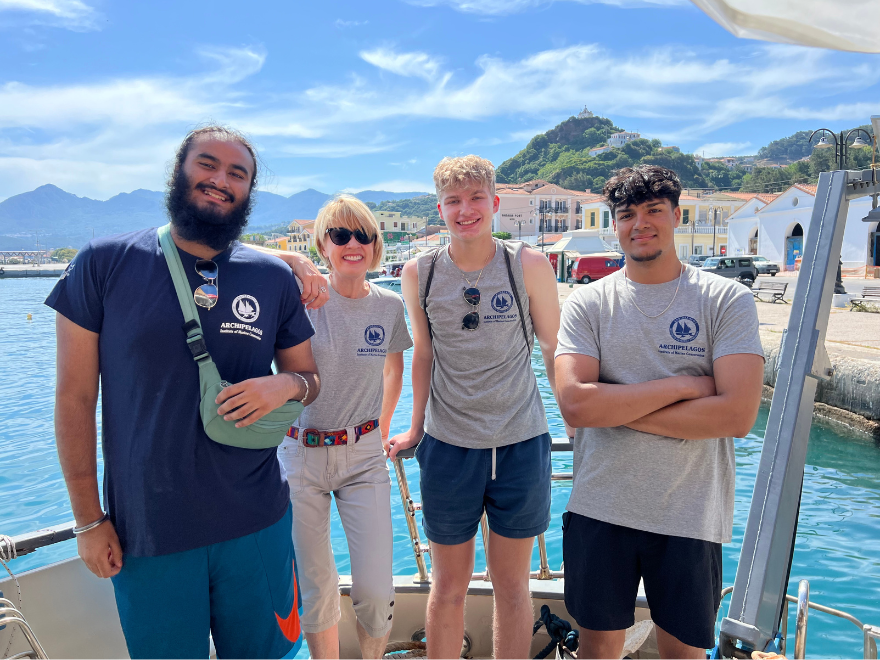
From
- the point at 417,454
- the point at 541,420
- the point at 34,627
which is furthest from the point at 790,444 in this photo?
the point at 34,627

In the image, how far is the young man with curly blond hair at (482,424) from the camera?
2.36 m

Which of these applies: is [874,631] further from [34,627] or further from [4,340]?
[4,340]

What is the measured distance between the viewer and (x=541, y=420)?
96.7 inches

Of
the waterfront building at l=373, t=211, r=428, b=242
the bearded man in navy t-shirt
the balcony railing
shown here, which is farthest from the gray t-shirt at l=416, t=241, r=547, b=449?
the waterfront building at l=373, t=211, r=428, b=242

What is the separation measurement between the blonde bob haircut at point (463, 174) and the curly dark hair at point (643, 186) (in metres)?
0.54

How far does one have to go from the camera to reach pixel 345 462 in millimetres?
2473

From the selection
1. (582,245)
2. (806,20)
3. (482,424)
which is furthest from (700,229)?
(806,20)

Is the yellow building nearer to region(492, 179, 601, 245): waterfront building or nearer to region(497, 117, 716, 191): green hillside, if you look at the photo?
region(492, 179, 601, 245): waterfront building

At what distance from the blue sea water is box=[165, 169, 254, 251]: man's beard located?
3575mm

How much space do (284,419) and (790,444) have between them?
156 centimetres

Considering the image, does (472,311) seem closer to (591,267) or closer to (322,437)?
(322,437)

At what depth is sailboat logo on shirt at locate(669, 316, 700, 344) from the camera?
2023mm

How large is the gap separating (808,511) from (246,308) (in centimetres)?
853

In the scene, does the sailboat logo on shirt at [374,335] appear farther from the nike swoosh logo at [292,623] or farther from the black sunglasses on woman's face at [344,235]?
the nike swoosh logo at [292,623]
